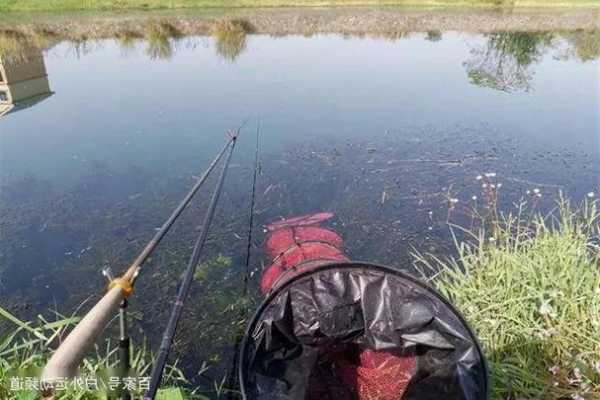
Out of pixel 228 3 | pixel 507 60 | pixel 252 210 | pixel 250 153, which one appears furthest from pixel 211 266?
pixel 228 3

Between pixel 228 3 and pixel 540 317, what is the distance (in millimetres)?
23095

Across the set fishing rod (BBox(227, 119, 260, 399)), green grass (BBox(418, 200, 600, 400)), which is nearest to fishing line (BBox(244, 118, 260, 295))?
fishing rod (BBox(227, 119, 260, 399))

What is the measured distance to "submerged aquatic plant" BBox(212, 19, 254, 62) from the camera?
13812 mm

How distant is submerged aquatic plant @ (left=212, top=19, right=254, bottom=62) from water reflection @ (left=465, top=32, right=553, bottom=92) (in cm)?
710

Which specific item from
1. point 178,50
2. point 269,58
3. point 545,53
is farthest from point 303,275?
point 545,53

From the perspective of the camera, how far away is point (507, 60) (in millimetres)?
13617

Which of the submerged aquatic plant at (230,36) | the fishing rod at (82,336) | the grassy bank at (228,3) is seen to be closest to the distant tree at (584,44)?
the grassy bank at (228,3)

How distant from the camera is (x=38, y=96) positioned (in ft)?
32.0

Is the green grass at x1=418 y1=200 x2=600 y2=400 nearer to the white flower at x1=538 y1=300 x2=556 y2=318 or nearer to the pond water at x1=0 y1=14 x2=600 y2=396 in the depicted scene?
the white flower at x1=538 y1=300 x2=556 y2=318

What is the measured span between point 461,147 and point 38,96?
9.06m

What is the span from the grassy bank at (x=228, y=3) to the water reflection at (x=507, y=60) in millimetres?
9149

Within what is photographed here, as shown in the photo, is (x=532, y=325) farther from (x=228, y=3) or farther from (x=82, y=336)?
(x=228, y=3)

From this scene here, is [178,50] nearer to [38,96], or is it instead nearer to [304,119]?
[38,96]

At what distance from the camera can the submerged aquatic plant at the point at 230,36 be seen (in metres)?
13.8
